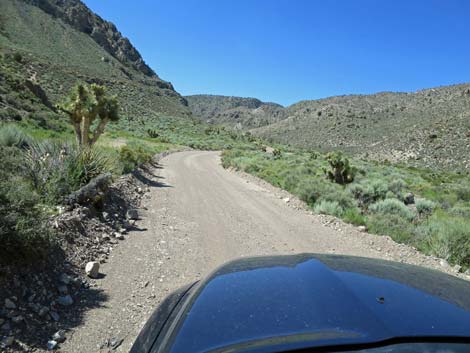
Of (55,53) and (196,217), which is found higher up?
(55,53)

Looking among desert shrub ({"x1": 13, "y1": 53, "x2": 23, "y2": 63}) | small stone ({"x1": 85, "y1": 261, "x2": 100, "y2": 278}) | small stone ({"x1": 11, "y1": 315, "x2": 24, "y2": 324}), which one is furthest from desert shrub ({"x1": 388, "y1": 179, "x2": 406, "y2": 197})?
desert shrub ({"x1": 13, "y1": 53, "x2": 23, "y2": 63})

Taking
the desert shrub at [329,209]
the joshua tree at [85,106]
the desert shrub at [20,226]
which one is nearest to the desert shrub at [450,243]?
the desert shrub at [329,209]

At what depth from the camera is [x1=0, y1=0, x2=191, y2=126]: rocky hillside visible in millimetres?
53906

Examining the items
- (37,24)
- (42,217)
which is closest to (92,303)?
(42,217)

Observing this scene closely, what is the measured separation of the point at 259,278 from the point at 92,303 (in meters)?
3.08

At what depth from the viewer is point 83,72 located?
240 ft

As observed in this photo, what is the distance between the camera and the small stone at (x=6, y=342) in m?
3.39

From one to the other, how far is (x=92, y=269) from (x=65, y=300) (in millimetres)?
869

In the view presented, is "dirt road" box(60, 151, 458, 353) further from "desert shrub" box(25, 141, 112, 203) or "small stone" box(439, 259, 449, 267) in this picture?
"desert shrub" box(25, 141, 112, 203)

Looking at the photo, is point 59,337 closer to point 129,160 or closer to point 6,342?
point 6,342

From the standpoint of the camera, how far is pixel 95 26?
120 metres

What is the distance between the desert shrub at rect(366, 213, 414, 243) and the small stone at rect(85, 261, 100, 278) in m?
7.44

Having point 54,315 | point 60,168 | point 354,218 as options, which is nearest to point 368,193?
point 354,218

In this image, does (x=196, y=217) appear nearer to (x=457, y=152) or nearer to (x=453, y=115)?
(x=457, y=152)
